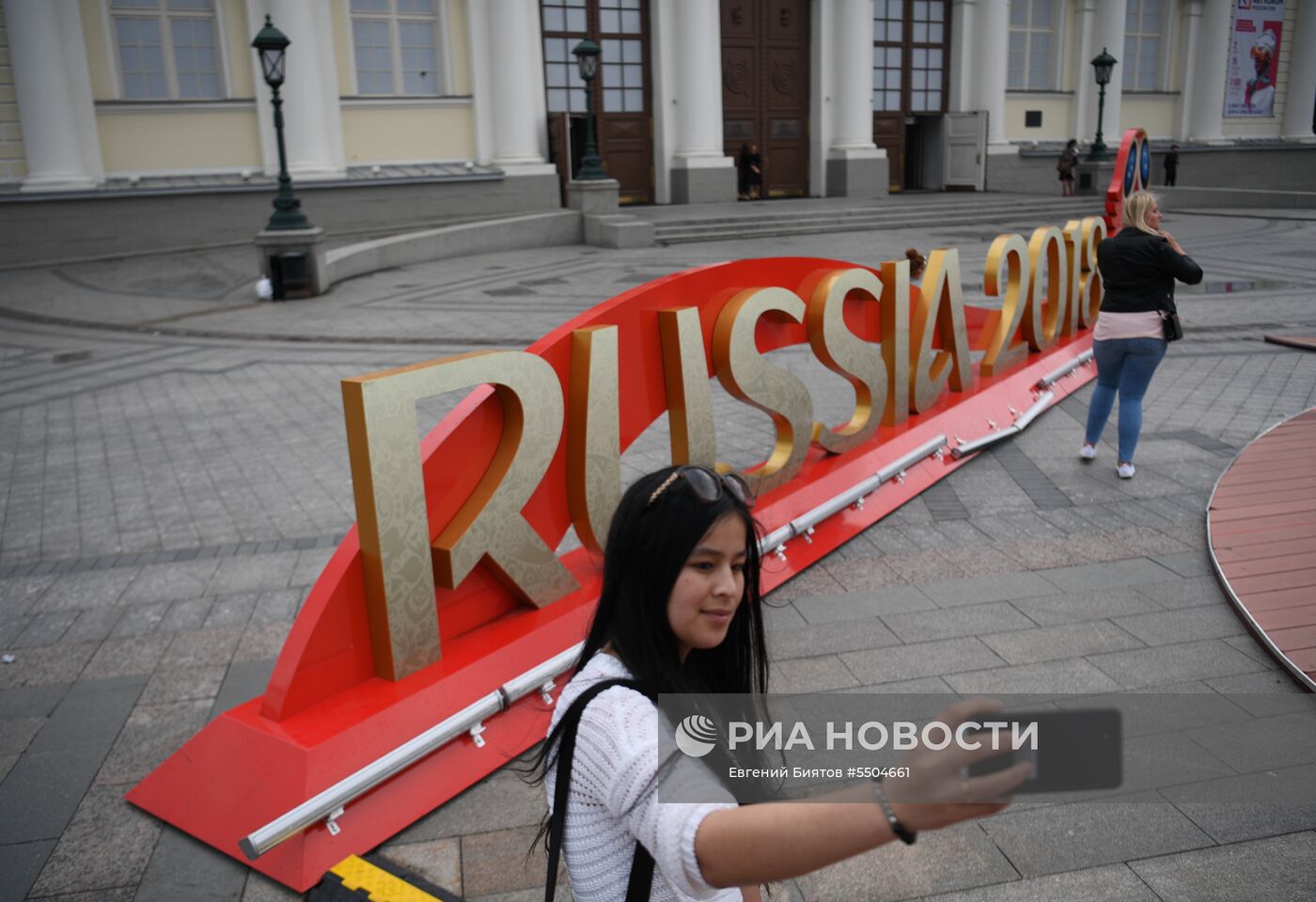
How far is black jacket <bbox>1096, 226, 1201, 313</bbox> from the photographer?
21.1 feet

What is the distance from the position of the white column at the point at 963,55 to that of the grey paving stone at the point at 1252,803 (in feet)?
91.9

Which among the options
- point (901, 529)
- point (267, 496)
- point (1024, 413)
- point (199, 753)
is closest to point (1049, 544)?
point (901, 529)

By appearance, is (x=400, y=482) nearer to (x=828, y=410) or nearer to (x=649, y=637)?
(x=649, y=637)

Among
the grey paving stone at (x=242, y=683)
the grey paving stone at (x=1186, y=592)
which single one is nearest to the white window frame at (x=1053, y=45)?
the grey paving stone at (x=1186, y=592)

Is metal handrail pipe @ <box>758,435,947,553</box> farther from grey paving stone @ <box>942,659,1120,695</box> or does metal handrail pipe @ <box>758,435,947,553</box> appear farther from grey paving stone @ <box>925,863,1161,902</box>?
grey paving stone @ <box>925,863,1161,902</box>

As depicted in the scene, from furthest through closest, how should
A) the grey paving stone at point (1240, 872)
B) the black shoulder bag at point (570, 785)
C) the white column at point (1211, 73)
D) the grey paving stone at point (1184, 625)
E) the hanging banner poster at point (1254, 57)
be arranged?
the hanging banner poster at point (1254, 57), the white column at point (1211, 73), the grey paving stone at point (1184, 625), the grey paving stone at point (1240, 872), the black shoulder bag at point (570, 785)

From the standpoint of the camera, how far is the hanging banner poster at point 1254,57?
32.1m

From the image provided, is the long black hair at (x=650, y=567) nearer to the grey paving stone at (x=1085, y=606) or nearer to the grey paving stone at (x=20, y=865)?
the grey paving stone at (x=20, y=865)

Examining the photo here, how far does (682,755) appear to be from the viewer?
5.17 ft

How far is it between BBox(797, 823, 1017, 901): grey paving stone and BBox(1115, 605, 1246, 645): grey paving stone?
70.1 inches

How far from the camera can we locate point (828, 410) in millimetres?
8828

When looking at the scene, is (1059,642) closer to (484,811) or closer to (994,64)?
(484,811)

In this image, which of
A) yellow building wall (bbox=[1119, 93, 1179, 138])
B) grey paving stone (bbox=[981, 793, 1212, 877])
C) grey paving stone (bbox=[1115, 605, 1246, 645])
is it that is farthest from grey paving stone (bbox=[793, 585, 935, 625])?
yellow building wall (bbox=[1119, 93, 1179, 138])

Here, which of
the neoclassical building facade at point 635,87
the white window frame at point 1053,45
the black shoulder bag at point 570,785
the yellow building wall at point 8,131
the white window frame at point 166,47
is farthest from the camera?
the white window frame at point 1053,45
